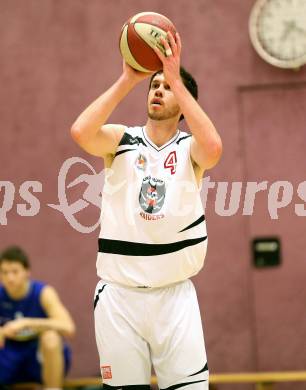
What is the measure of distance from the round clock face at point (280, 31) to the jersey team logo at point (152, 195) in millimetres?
2952

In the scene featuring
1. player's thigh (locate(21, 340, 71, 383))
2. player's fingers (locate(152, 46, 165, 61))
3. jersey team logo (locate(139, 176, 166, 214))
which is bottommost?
player's thigh (locate(21, 340, 71, 383))

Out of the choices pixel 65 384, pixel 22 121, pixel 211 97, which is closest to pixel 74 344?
pixel 65 384

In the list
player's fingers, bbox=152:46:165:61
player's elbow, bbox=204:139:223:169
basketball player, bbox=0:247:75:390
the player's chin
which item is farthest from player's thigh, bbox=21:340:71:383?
player's fingers, bbox=152:46:165:61

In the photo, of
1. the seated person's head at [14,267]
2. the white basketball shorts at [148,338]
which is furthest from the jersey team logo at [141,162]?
the seated person's head at [14,267]

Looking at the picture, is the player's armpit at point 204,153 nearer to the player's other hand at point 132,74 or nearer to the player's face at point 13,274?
the player's other hand at point 132,74

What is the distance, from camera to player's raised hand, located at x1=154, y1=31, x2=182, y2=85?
3465 millimetres

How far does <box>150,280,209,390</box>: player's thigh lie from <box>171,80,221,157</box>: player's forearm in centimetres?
72

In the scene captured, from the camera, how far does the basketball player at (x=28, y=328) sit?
18.3 ft

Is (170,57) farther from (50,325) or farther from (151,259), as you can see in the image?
(50,325)

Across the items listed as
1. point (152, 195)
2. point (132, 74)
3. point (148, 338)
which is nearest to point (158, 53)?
point (132, 74)

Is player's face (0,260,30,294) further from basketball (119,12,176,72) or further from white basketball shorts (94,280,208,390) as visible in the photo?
basketball (119,12,176,72)

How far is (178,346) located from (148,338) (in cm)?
14

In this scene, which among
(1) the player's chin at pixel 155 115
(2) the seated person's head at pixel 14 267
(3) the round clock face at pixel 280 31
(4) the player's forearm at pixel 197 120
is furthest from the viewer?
(3) the round clock face at pixel 280 31

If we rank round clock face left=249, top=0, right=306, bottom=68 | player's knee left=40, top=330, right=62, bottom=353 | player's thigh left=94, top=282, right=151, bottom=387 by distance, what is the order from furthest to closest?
round clock face left=249, top=0, right=306, bottom=68
player's knee left=40, top=330, right=62, bottom=353
player's thigh left=94, top=282, right=151, bottom=387
